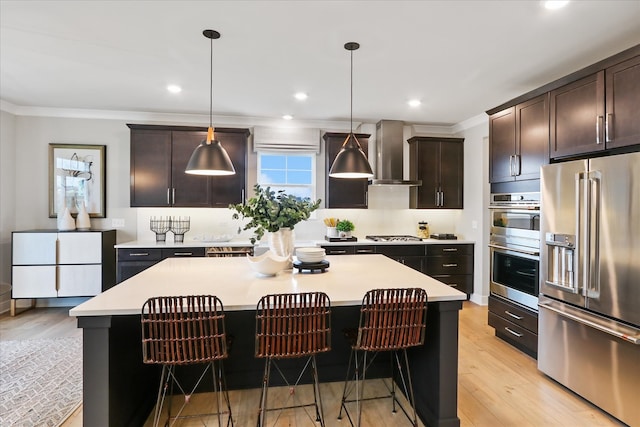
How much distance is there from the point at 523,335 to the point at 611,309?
3.48 ft

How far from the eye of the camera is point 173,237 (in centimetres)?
482

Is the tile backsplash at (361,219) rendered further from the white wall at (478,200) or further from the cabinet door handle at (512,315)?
the cabinet door handle at (512,315)

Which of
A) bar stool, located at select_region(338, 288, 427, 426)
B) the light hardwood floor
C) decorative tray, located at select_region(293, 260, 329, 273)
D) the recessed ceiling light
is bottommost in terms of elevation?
the light hardwood floor

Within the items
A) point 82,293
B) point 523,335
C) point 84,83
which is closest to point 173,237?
point 82,293

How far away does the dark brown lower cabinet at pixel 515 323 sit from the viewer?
10.1ft

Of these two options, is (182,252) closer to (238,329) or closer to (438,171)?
(238,329)

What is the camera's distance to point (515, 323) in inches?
130

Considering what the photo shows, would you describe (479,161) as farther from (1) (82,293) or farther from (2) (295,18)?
(1) (82,293)

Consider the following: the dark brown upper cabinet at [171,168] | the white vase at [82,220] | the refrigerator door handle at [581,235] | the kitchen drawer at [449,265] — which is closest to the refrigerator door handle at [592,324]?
the refrigerator door handle at [581,235]

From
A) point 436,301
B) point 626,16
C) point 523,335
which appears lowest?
point 523,335

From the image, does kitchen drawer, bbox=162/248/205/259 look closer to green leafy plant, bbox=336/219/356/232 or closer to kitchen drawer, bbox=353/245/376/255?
green leafy plant, bbox=336/219/356/232

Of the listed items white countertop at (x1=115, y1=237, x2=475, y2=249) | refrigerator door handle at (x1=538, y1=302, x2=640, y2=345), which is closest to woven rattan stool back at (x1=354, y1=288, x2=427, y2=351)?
refrigerator door handle at (x1=538, y1=302, x2=640, y2=345)

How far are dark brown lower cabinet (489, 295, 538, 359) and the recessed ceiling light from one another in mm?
2421

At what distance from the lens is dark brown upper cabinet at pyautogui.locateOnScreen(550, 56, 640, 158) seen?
7.48ft
